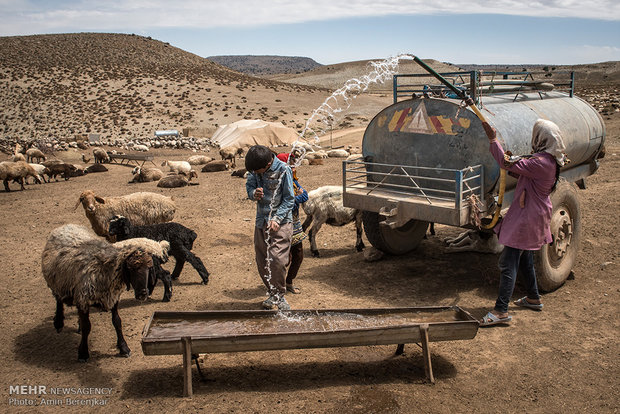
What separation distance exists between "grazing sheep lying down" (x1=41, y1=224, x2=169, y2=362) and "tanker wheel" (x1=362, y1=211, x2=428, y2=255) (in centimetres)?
Result: 381

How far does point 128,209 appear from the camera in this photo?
32.6ft

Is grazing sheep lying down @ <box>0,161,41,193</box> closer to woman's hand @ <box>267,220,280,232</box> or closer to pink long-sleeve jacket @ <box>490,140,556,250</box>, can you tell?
woman's hand @ <box>267,220,280,232</box>

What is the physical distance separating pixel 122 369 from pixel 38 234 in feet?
23.6

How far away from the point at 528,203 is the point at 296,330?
3037 millimetres

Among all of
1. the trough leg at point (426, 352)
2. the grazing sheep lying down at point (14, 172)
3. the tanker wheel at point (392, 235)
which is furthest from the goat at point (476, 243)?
the grazing sheep lying down at point (14, 172)

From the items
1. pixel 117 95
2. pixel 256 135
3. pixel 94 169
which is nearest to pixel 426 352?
pixel 94 169

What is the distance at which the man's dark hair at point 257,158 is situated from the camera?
5840 millimetres

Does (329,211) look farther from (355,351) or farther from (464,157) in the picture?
(355,351)

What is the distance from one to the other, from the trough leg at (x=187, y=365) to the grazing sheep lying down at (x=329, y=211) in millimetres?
4789

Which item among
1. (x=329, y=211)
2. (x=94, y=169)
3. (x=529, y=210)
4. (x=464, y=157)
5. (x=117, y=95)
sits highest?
(x=117, y=95)

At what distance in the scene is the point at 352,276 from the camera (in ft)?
26.4

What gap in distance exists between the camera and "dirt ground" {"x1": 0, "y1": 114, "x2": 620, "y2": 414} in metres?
4.60

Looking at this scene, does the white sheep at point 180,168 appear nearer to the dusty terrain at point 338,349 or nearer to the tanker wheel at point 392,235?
the dusty terrain at point 338,349

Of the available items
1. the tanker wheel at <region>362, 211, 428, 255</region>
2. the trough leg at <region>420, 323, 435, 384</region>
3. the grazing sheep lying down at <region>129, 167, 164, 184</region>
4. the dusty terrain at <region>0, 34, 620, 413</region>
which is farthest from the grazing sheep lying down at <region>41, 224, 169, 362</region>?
the grazing sheep lying down at <region>129, 167, 164, 184</region>
